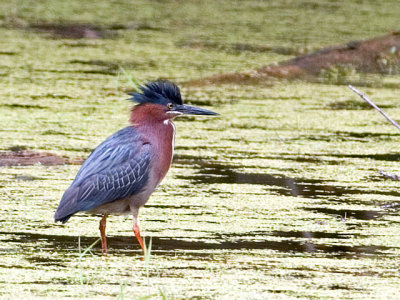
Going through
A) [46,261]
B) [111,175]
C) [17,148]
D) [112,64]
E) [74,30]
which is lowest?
[46,261]

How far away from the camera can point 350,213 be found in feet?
15.1

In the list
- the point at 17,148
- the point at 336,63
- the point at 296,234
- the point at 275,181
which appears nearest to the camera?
the point at 296,234

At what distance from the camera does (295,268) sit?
371 cm

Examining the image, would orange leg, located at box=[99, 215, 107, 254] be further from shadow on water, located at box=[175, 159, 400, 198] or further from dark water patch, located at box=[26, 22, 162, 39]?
dark water patch, located at box=[26, 22, 162, 39]

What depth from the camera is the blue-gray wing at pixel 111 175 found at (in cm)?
393

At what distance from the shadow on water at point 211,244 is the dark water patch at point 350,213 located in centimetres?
39

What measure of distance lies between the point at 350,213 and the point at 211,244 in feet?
2.88

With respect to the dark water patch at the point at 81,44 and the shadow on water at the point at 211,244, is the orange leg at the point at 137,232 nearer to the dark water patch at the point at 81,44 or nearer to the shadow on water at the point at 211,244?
the shadow on water at the point at 211,244

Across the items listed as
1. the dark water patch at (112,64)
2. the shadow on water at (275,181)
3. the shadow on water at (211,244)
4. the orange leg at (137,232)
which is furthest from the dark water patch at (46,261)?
the dark water patch at (112,64)

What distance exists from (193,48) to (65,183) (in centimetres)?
484

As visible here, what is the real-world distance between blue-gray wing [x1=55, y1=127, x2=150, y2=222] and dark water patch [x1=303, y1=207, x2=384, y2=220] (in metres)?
0.94

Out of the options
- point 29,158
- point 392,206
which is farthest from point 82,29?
point 392,206

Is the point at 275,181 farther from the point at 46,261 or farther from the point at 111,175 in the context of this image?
the point at 46,261

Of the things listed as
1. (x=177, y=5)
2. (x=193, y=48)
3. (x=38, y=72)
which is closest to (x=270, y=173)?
(x=38, y=72)
